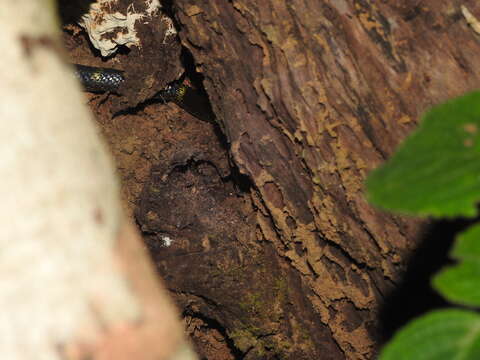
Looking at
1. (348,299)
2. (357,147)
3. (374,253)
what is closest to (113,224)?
(357,147)

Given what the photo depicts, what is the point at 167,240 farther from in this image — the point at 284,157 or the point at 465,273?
the point at 465,273

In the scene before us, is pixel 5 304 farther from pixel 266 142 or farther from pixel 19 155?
pixel 266 142

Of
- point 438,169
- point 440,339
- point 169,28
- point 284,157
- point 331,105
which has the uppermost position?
point 438,169

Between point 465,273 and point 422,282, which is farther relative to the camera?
point 422,282

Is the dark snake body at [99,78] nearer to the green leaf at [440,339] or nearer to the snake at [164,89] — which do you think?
the snake at [164,89]

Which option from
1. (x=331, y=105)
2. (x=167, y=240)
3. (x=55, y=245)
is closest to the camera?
(x=55, y=245)

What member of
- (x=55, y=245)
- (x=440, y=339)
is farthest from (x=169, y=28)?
(x=440, y=339)
